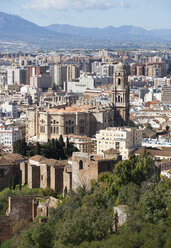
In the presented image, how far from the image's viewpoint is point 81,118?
45.9 metres

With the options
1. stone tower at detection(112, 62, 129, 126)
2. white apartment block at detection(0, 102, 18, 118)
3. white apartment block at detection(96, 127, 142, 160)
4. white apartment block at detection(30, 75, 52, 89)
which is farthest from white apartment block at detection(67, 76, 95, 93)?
white apartment block at detection(96, 127, 142, 160)

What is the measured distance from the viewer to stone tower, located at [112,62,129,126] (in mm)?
49344

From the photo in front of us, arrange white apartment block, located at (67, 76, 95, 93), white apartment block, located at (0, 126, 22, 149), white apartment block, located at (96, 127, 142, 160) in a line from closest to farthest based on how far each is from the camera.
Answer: white apartment block, located at (96, 127, 142, 160)
white apartment block, located at (0, 126, 22, 149)
white apartment block, located at (67, 76, 95, 93)

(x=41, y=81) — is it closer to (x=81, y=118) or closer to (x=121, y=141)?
(x=81, y=118)

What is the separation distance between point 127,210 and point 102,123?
27966 mm

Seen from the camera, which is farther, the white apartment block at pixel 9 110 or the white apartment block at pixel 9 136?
the white apartment block at pixel 9 110

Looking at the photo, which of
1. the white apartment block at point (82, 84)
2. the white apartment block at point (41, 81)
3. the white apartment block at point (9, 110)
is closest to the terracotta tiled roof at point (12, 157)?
the white apartment block at point (9, 110)

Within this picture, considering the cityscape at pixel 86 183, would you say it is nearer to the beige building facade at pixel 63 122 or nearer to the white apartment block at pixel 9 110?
the beige building facade at pixel 63 122

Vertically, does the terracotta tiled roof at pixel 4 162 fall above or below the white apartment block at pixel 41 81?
above

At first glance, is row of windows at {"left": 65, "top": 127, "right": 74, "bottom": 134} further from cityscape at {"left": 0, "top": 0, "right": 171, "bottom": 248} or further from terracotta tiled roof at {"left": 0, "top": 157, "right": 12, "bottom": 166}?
terracotta tiled roof at {"left": 0, "top": 157, "right": 12, "bottom": 166}

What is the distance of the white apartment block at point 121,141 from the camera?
114 ft

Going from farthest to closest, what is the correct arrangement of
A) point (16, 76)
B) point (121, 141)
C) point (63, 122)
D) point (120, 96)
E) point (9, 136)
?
point (16, 76), point (120, 96), point (9, 136), point (63, 122), point (121, 141)

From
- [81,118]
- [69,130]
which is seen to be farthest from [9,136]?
[81,118]

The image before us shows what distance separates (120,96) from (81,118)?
15.6 ft
